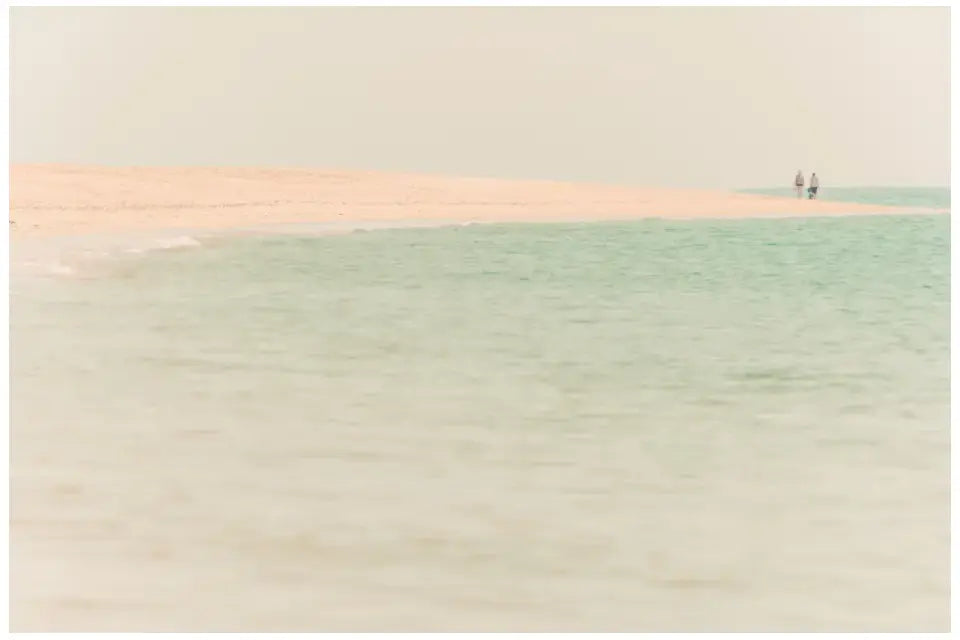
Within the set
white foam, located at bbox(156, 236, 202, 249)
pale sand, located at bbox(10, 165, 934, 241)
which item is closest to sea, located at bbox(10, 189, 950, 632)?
white foam, located at bbox(156, 236, 202, 249)

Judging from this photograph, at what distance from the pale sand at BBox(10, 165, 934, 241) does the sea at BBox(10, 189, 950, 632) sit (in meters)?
7.46

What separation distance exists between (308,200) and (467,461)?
1988cm

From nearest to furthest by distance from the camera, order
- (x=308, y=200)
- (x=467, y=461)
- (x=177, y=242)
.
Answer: (x=467, y=461) < (x=177, y=242) < (x=308, y=200)

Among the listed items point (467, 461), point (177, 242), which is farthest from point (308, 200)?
point (467, 461)

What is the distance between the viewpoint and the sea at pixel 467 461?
4.68 m

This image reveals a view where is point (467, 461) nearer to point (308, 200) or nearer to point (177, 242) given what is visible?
point (177, 242)

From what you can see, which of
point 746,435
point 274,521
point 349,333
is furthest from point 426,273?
point 274,521

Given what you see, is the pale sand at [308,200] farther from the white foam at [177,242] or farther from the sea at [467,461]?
the sea at [467,461]

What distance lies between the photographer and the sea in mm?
4680

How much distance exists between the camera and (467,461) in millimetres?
6098

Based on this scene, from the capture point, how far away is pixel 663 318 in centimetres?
1073

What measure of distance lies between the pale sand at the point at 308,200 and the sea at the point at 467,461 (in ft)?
24.5

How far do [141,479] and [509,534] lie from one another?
1779 millimetres

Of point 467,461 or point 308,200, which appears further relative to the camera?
point 308,200
